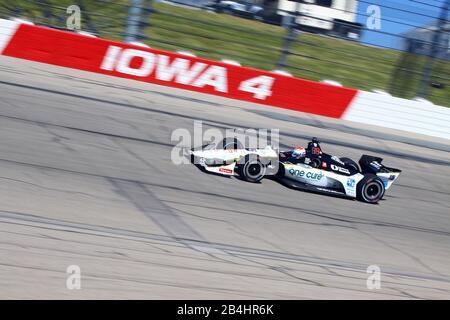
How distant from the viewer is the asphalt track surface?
6.34 meters

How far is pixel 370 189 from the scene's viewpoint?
1010 cm

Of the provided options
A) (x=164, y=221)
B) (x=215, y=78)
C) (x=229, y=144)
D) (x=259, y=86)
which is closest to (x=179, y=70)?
(x=215, y=78)

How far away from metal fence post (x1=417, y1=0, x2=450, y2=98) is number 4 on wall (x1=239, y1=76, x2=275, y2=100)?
3548 mm

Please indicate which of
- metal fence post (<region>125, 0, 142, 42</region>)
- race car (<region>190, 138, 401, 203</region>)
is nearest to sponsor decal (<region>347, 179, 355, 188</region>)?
race car (<region>190, 138, 401, 203</region>)

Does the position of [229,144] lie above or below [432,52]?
above

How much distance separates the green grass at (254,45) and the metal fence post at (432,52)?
0.14 metres

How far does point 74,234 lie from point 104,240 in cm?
27

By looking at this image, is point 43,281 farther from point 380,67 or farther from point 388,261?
point 380,67

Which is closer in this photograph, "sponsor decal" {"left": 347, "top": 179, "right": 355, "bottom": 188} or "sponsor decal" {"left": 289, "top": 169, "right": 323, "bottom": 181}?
"sponsor decal" {"left": 289, "top": 169, "right": 323, "bottom": 181}

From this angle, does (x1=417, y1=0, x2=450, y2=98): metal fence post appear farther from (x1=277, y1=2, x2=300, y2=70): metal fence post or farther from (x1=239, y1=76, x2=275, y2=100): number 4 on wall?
(x1=239, y1=76, x2=275, y2=100): number 4 on wall

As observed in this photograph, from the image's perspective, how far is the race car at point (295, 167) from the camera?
9586mm

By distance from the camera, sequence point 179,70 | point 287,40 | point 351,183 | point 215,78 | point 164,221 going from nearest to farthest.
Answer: point 164,221
point 351,183
point 179,70
point 215,78
point 287,40

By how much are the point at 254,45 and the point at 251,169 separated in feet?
24.8

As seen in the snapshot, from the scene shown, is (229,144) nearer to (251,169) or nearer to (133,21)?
(251,169)
